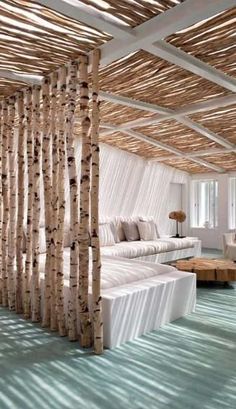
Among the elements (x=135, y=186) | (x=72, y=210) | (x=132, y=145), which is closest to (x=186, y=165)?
(x=135, y=186)

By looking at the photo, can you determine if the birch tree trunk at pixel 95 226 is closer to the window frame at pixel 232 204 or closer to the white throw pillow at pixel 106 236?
the white throw pillow at pixel 106 236

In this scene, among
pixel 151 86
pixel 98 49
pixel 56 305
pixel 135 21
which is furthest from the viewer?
pixel 151 86

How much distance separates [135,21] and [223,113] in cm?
287

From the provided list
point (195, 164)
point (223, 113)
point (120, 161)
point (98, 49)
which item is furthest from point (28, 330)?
point (195, 164)

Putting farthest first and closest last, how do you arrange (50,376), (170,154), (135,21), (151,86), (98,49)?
(170,154)
(151,86)
(98,49)
(135,21)
(50,376)

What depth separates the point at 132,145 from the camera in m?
7.53

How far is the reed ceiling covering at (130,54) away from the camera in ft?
8.36

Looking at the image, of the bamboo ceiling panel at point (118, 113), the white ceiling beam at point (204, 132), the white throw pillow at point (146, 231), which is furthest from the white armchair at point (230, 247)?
the bamboo ceiling panel at point (118, 113)

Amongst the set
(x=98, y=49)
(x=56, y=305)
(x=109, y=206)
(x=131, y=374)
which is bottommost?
(x=131, y=374)

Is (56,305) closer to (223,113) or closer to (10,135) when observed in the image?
(10,135)

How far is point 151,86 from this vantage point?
4.18 meters

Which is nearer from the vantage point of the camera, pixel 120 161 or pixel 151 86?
pixel 151 86

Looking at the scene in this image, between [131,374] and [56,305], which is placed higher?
[56,305]

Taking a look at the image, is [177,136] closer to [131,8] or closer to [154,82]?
[154,82]
